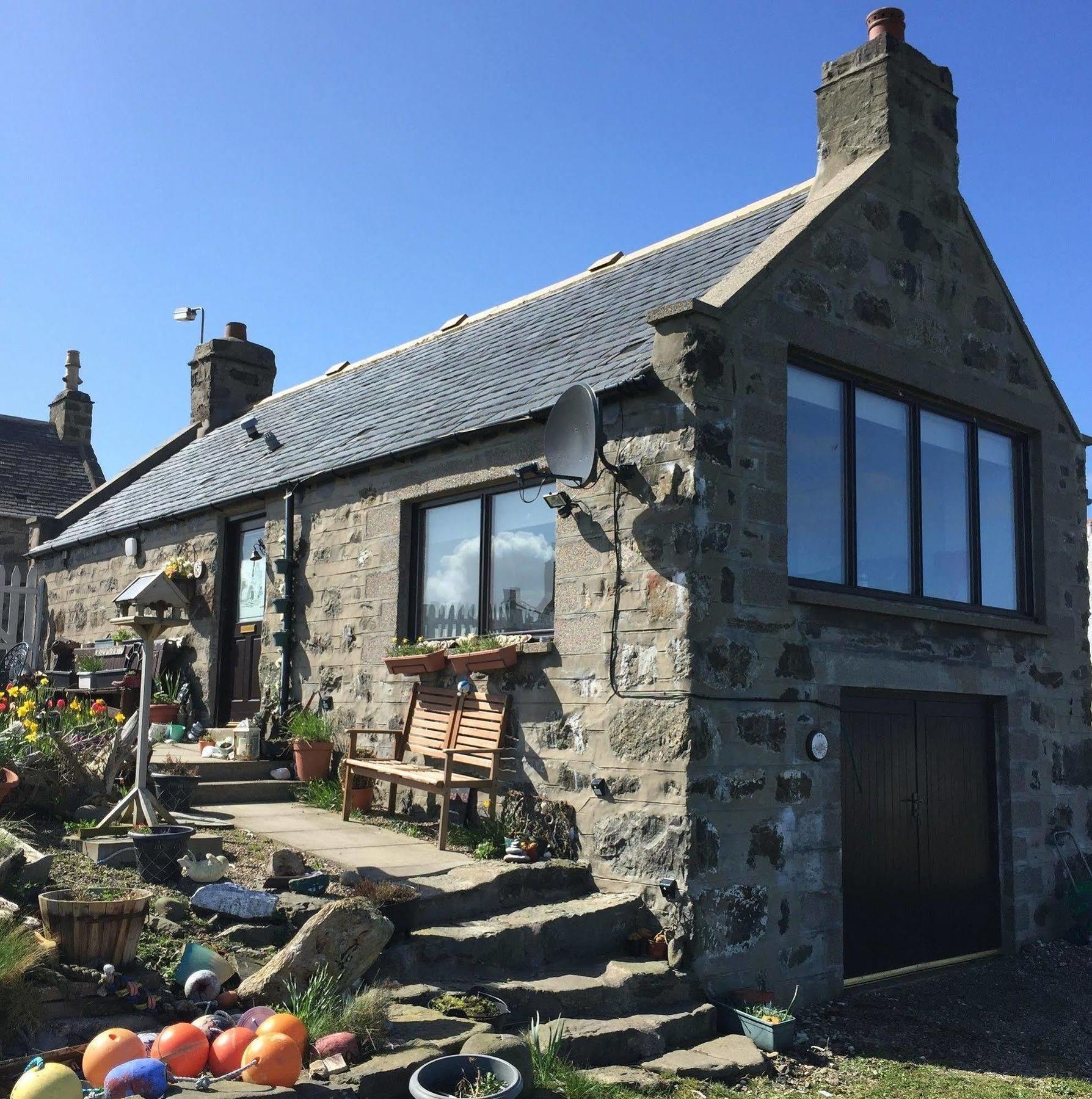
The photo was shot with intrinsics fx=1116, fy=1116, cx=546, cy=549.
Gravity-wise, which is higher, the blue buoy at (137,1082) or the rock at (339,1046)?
the blue buoy at (137,1082)

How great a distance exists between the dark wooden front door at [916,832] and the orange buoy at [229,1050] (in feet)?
15.7

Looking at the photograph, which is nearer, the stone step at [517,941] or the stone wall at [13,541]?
the stone step at [517,941]

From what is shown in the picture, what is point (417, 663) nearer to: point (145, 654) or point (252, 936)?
point (145, 654)

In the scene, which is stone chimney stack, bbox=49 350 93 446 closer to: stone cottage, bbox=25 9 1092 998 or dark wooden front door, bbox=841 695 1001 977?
stone cottage, bbox=25 9 1092 998

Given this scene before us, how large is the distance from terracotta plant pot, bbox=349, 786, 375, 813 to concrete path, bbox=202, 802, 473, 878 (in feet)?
0.77

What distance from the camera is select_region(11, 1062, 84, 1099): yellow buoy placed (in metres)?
3.93

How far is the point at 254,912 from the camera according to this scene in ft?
19.4


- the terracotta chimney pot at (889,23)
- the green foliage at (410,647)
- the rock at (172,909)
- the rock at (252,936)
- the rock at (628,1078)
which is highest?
the terracotta chimney pot at (889,23)

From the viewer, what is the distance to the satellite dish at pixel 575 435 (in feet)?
24.5

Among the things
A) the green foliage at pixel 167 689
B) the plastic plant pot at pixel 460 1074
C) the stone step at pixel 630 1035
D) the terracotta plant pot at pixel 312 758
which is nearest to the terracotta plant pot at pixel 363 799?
the terracotta plant pot at pixel 312 758

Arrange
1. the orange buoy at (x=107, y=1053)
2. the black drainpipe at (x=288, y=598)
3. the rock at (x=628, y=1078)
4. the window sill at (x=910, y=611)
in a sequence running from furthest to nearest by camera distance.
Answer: the black drainpipe at (x=288, y=598) < the window sill at (x=910, y=611) < the rock at (x=628, y=1078) < the orange buoy at (x=107, y=1053)

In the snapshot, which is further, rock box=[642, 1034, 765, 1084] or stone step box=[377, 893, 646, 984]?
stone step box=[377, 893, 646, 984]

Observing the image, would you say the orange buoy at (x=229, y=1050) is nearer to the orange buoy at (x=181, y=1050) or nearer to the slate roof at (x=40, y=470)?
the orange buoy at (x=181, y=1050)

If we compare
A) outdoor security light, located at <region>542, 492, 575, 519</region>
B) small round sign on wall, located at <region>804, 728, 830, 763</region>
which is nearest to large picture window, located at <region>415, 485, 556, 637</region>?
outdoor security light, located at <region>542, 492, 575, 519</region>
